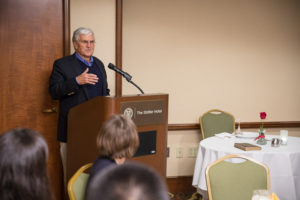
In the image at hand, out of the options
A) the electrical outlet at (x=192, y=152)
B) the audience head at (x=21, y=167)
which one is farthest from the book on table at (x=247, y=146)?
the audience head at (x=21, y=167)

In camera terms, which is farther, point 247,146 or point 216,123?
point 216,123

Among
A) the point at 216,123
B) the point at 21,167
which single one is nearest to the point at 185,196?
the point at 216,123

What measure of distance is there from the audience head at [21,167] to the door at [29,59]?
2.23 m

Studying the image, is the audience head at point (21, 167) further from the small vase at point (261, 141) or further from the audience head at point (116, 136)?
the small vase at point (261, 141)

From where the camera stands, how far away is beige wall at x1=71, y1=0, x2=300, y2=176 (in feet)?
13.5

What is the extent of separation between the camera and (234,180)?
223 cm

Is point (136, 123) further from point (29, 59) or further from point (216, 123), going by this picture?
point (216, 123)

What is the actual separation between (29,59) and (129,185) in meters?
2.76

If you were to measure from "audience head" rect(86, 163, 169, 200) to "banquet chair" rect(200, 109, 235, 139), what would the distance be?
3.37m

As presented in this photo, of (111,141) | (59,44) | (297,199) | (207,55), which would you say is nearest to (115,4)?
(59,44)

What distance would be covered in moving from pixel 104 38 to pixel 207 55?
138cm

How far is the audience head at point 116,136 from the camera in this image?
70.9 inches

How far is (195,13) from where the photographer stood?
166 inches

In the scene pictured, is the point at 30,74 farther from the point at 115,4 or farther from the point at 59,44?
the point at 115,4
